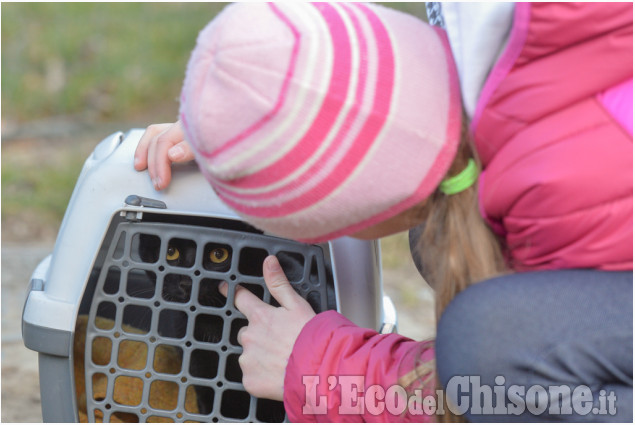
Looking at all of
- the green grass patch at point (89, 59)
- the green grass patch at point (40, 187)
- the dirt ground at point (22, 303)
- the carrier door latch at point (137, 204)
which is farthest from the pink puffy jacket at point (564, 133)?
the green grass patch at point (89, 59)

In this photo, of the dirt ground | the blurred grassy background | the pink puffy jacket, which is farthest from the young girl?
the blurred grassy background

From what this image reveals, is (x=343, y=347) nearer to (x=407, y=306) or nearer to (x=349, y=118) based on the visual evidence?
(x=349, y=118)

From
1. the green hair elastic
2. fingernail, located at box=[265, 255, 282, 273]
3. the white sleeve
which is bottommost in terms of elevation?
fingernail, located at box=[265, 255, 282, 273]

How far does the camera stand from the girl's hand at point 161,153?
3.05ft

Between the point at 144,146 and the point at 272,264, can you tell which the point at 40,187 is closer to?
the point at 144,146

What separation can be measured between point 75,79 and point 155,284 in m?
1.98

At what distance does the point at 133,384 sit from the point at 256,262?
0.22 metres

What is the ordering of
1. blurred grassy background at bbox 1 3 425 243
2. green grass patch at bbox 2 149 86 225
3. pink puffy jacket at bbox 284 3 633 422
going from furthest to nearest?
blurred grassy background at bbox 1 3 425 243, green grass patch at bbox 2 149 86 225, pink puffy jacket at bbox 284 3 633 422

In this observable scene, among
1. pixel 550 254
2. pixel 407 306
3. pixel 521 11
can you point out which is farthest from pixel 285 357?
pixel 407 306

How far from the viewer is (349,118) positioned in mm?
671

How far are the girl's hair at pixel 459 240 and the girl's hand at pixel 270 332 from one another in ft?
0.71

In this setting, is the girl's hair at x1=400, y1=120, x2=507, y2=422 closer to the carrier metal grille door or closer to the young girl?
the young girl

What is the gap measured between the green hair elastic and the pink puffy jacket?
23 mm

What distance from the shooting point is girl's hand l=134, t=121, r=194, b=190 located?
93 cm
